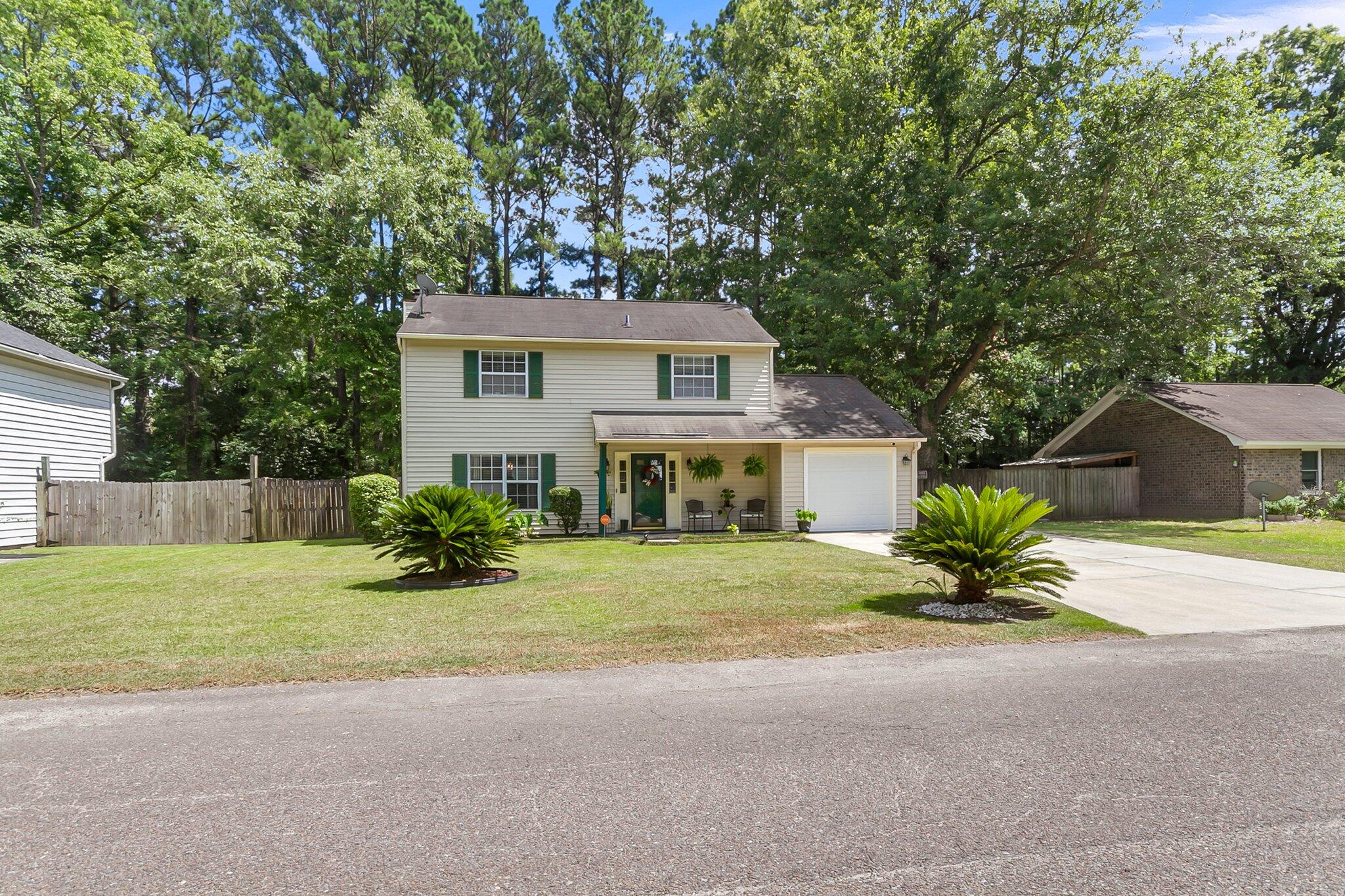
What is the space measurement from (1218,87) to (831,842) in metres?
25.2

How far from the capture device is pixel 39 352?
54.7ft

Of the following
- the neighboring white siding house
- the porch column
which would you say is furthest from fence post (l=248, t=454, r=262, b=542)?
the porch column

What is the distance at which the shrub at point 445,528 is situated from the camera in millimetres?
9500

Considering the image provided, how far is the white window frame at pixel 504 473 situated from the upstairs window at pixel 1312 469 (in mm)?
22462

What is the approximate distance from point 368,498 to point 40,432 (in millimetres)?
8169

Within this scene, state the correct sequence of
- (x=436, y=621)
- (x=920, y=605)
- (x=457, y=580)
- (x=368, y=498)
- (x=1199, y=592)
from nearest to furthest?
1. (x=436, y=621)
2. (x=920, y=605)
3. (x=1199, y=592)
4. (x=457, y=580)
5. (x=368, y=498)

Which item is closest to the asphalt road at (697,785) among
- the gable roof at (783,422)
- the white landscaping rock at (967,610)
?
the white landscaping rock at (967,610)

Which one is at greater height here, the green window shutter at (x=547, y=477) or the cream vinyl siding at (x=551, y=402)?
the cream vinyl siding at (x=551, y=402)

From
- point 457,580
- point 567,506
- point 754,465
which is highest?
point 754,465

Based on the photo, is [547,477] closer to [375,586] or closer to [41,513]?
[375,586]

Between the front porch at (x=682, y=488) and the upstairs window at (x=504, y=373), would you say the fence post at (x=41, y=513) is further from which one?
the front porch at (x=682, y=488)

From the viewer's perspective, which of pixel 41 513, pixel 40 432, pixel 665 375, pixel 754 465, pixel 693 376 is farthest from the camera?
pixel 693 376

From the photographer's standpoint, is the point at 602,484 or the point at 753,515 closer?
the point at 602,484

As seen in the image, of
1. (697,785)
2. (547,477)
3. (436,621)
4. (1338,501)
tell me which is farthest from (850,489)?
(697,785)
